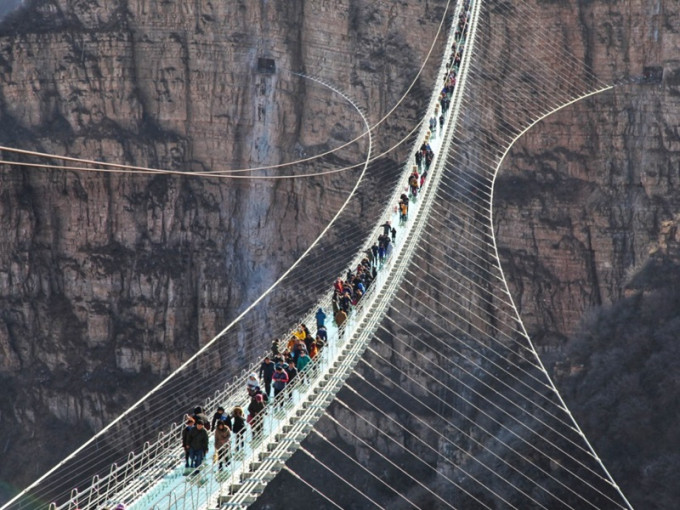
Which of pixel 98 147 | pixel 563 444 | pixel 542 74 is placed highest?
pixel 542 74

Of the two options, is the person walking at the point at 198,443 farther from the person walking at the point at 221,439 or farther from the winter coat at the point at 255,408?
the winter coat at the point at 255,408

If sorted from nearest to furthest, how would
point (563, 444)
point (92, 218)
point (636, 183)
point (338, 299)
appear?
point (338, 299)
point (563, 444)
point (636, 183)
point (92, 218)

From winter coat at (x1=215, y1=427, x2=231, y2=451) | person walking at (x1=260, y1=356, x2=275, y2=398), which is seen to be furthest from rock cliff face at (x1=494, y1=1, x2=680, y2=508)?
winter coat at (x1=215, y1=427, x2=231, y2=451)

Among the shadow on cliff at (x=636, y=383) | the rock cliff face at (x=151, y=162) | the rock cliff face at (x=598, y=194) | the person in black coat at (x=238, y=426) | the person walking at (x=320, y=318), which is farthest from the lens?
the rock cliff face at (x=151, y=162)

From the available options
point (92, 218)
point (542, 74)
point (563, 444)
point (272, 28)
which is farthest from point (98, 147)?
point (563, 444)

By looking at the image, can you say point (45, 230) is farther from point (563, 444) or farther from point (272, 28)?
point (563, 444)

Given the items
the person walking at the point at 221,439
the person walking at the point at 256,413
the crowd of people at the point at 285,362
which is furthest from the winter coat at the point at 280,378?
the person walking at the point at 221,439
